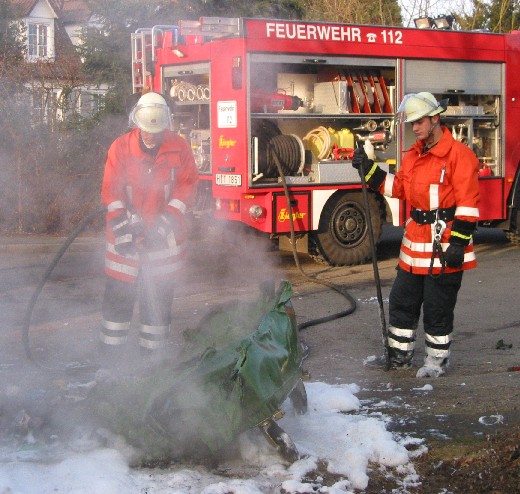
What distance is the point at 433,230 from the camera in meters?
5.44

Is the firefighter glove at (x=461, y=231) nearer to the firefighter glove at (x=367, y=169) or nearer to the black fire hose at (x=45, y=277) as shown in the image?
the firefighter glove at (x=367, y=169)

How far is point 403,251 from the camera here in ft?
18.4

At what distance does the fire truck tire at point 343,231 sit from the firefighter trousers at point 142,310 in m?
4.88

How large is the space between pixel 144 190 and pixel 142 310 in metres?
0.74

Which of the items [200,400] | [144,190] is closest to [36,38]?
[144,190]

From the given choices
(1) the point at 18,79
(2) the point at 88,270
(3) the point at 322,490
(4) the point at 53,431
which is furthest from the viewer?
(2) the point at 88,270

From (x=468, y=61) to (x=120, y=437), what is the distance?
8545mm

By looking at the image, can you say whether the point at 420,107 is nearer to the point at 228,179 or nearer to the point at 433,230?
the point at 433,230

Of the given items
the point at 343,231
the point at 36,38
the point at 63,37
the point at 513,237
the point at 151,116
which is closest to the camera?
the point at 151,116

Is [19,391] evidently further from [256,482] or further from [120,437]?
[256,482]

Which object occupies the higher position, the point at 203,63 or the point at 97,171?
the point at 203,63

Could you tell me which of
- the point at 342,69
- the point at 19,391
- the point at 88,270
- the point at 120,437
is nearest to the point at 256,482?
the point at 120,437

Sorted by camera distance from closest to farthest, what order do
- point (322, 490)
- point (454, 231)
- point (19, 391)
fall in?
1. point (322, 490)
2. point (19, 391)
3. point (454, 231)

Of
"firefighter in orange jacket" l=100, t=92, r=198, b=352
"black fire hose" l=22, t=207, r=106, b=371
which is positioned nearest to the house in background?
"firefighter in orange jacket" l=100, t=92, r=198, b=352
